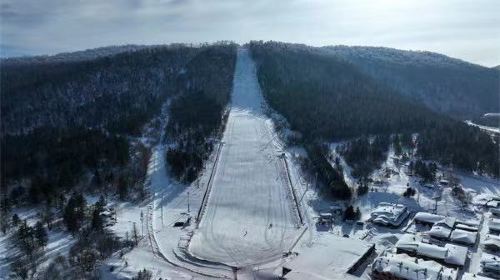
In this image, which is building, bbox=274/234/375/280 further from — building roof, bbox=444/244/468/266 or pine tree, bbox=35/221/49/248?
pine tree, bbox=35/221/49/248

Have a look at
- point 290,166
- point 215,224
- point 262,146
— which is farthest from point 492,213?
point 262,146

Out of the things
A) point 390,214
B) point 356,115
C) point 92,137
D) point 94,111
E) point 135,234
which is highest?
point 356,115

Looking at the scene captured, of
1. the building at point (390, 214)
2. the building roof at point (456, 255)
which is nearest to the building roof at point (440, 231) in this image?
the building roof at point (456, 255)

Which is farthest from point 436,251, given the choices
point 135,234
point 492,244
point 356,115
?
point 356,115

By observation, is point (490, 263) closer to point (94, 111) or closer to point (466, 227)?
point (466, 227)

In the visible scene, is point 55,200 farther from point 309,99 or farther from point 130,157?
point 309,99

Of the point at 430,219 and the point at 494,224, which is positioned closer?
the point at 494,224

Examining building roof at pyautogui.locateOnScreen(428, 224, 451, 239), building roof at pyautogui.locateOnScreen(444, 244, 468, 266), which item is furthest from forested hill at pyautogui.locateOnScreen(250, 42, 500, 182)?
building roof at pyautogui.locateOnScreen(444, 244, 468, 266)
